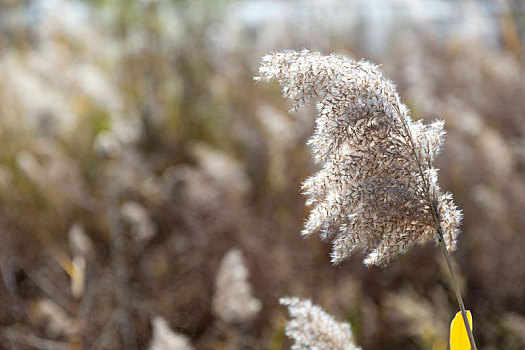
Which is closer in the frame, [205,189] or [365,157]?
[365,157]

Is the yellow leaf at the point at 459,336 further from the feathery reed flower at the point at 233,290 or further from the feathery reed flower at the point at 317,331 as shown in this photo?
the feathery reed flower at the point at 233,290

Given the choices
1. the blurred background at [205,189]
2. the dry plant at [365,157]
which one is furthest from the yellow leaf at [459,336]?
the blurred background at [205,189]

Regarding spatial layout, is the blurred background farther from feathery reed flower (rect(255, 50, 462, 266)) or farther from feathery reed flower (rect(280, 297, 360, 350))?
feathery reed flower (rect(255, 50, 462, 266))

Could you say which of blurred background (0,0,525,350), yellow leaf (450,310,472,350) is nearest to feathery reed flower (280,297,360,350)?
yellow leaf (450,310,472,350)

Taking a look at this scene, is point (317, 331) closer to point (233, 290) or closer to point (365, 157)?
point (365, 157)

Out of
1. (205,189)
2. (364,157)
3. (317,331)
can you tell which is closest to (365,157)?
(364,157)

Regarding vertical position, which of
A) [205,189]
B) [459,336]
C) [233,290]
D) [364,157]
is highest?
[205,189]
